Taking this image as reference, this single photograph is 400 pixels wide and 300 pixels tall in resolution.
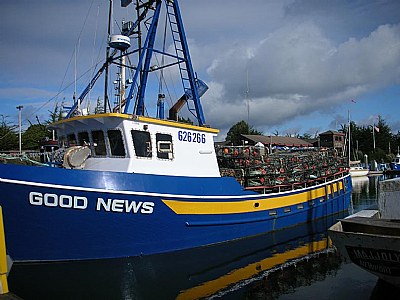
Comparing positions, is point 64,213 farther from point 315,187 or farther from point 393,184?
point 315,187

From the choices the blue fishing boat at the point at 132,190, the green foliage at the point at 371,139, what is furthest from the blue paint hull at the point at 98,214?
the green foliage at the point at 371,139

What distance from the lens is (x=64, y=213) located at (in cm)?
759

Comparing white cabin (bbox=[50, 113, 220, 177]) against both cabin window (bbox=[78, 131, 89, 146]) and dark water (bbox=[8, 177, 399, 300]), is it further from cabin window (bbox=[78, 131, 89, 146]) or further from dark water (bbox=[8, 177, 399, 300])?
dark water (bbox=[8, 177, 399, 300])

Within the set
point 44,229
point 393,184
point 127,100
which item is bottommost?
point 44,229

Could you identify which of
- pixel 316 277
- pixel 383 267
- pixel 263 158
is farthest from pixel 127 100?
pixel 383 267

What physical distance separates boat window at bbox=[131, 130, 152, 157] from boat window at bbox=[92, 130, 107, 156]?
0.84 m

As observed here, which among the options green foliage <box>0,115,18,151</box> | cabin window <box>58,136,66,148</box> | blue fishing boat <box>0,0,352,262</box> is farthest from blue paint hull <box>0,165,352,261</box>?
green foliage <box>0,115,18,151</box>

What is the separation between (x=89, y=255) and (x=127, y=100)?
14.9 feet

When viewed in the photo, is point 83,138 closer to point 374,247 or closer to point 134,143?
point 134,143

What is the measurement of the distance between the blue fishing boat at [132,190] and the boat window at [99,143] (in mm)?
26

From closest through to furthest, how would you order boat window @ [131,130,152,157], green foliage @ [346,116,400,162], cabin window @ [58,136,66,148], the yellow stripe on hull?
boat window @ [131,130,152,157], the yellow stripe on hull, cabin window @ [58,136,66,148], green foliage @ [346,116,400,162]

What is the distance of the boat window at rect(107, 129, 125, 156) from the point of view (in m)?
9.00

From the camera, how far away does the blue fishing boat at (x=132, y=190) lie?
7.51 metres

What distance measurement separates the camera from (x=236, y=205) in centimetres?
1065
